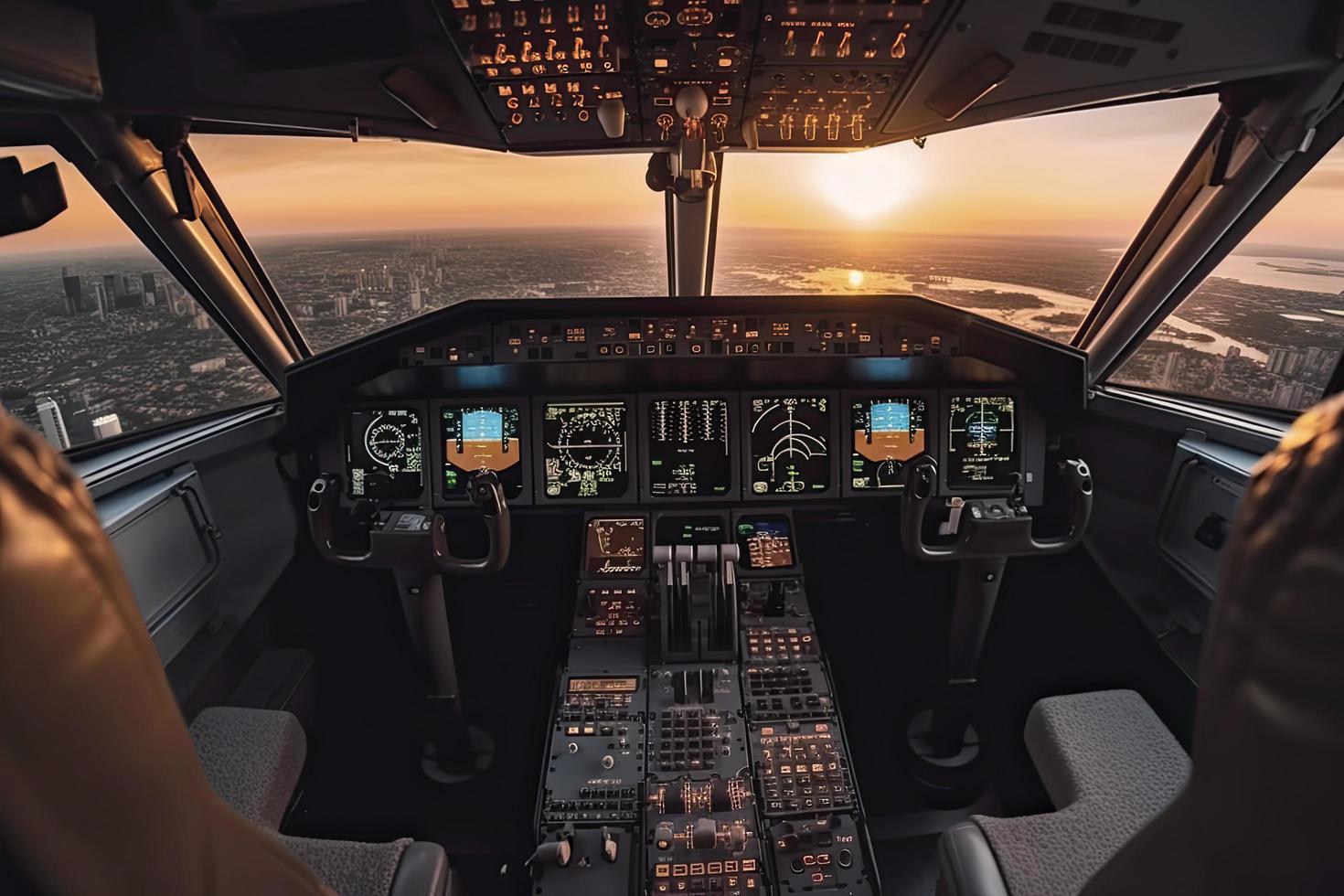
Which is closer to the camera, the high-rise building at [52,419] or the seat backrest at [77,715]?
the seat backrest at [77,715]

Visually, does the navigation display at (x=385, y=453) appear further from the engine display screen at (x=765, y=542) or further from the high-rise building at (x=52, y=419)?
the engine display screen at (x=765, y=542)

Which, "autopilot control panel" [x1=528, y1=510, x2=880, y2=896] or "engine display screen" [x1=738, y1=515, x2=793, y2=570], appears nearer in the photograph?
"autopilot control panel" [x1=528, y1=510, x2=880, y2=896]

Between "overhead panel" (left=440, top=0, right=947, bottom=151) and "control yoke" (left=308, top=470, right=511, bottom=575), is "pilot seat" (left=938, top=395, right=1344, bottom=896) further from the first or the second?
"control yoke" (left=308, top=470, right=511, bottom=575)

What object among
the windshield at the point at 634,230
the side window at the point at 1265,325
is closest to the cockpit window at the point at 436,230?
the windshield at the point at 634,230

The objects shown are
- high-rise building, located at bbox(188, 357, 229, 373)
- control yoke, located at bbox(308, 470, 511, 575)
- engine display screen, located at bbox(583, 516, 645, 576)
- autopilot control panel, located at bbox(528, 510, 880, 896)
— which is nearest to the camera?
autopilot control panel, located at bbox(528, 510, 880, 896)

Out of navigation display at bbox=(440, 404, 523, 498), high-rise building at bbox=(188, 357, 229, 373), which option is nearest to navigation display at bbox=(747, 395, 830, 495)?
navigation display at bbox=(440, 404, 523, 498)

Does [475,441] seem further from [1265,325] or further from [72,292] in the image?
[1265,325]

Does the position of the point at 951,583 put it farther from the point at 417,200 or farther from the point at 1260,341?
the point at 417,200
